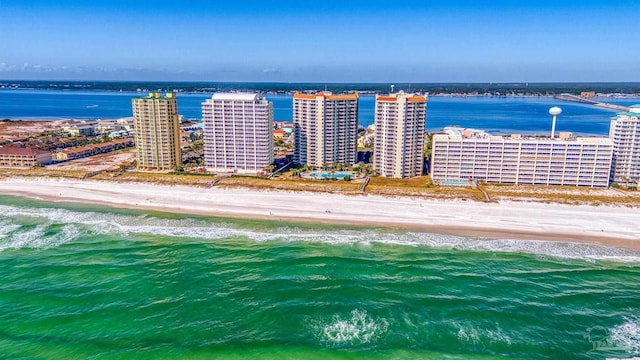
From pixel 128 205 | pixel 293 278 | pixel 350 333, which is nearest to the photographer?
pixel 350 333

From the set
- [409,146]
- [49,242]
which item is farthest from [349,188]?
[49,242]

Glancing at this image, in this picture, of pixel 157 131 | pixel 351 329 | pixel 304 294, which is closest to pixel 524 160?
pixel 304 294

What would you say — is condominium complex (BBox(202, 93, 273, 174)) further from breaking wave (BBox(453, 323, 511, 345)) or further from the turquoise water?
breaking wave (BBox(453, 323, 511, 345))

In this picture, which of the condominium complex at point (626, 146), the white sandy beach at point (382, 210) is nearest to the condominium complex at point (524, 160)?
the condominium complex at point (626, 146)

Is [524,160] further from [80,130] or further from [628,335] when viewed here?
[80,130]

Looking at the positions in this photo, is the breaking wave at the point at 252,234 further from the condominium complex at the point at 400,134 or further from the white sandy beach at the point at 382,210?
the condominium complex at the point at 400,134

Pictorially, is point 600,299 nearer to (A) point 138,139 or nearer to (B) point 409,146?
(B) point 409,146

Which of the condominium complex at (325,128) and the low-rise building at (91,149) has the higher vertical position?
the condominium complex at (325,128)
